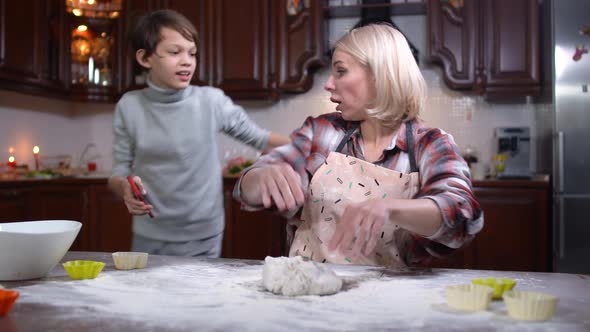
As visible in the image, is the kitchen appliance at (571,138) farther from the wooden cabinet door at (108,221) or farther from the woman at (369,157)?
the wooden cabinet door at (108,221)

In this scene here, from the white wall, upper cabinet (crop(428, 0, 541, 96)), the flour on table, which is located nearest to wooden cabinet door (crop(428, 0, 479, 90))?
upper cabinet (crop(428, 0, 541, 96))

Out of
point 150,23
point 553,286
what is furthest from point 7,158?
point 553,286

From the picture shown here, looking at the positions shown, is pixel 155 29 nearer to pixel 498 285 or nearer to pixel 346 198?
pixel 346 198

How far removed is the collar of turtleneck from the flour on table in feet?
3.58

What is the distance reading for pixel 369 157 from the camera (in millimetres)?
1544

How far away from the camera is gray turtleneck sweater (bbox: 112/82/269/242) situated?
6.30ft

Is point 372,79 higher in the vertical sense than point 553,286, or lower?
higher

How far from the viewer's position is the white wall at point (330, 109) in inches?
145

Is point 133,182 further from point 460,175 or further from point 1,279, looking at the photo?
point 460,175

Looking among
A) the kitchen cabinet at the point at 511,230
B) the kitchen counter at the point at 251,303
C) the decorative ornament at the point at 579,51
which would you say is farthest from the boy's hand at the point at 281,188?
the decorative ornament at the point at 579,51

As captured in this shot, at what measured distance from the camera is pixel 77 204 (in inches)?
142

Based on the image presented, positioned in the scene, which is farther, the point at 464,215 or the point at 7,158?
the point at 7,158

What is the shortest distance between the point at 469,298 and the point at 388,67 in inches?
28.4

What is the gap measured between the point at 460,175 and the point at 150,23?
115 centimetres
